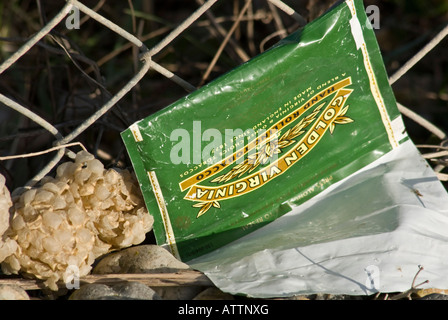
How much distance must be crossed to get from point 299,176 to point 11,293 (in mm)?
698

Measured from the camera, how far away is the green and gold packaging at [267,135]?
123 cm

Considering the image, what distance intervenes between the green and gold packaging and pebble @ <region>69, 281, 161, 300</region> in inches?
6.9

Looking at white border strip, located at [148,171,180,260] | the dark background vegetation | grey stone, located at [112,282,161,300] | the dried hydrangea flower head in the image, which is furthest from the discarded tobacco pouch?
the dark background vegetation

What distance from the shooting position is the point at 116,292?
115 cm

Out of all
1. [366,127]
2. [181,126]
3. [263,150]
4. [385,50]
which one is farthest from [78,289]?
[385,50]

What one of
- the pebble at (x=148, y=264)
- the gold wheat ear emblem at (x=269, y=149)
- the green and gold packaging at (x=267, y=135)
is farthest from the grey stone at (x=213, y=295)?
the gold wheat ear emblem at (x=269, y=149)

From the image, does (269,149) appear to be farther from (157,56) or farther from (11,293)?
(157,56)

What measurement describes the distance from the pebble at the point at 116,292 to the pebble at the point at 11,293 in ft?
0.33

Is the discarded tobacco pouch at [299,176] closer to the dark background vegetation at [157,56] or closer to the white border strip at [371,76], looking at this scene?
the white border strip at [371,76]

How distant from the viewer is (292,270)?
120cm

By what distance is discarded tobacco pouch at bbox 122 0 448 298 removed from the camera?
1.20 meters

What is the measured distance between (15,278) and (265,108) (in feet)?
2.21

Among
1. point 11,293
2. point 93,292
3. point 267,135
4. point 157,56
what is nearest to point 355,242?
point 267,135
